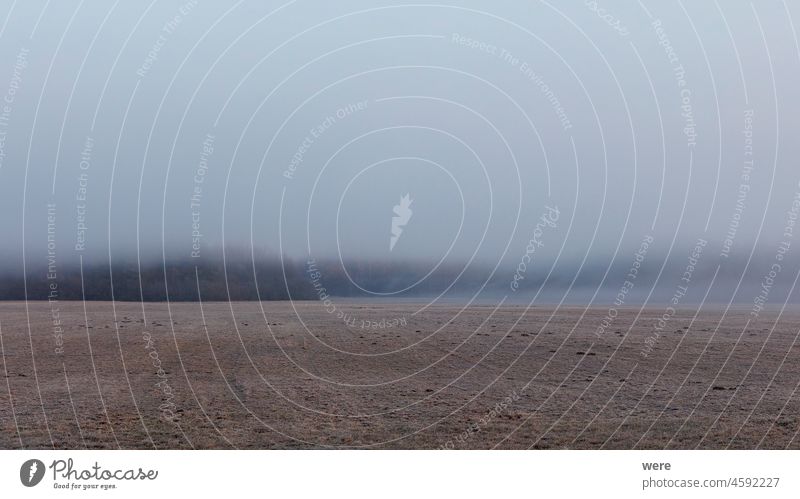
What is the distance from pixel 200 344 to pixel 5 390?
47.9 ft

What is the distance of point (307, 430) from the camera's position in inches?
1154

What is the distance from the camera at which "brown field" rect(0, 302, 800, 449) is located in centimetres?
2866

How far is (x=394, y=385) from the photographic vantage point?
3706cm

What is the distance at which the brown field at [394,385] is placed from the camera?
28.7 meters

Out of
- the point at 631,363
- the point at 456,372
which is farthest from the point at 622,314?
the point at 456,372
